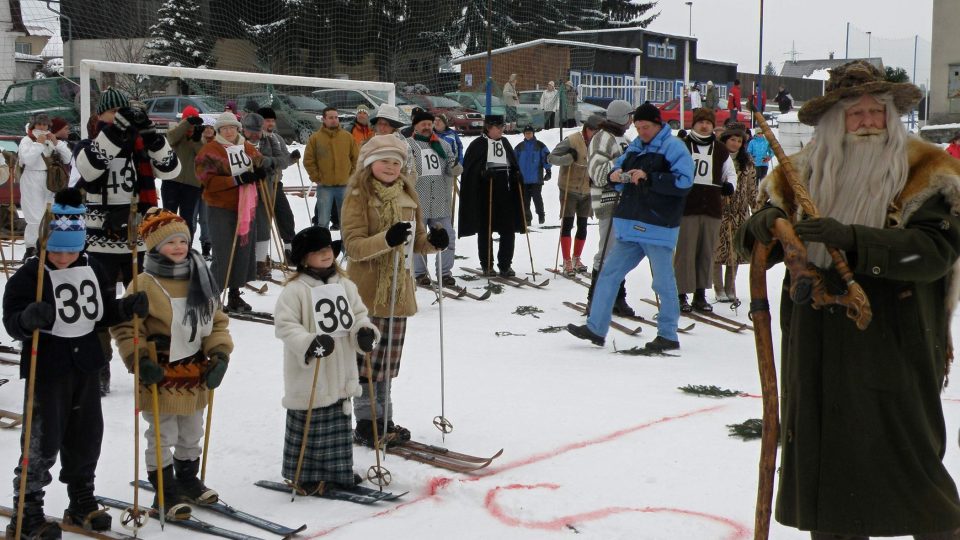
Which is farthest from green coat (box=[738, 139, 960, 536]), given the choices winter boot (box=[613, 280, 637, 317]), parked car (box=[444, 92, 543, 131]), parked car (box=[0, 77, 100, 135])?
parked car (box=[444, 92, 543, 131])

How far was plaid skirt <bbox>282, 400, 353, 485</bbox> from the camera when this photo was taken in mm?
4727

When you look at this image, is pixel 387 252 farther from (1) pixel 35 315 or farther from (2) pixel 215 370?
(1) pixel 35 315

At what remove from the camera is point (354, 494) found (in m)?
4.69

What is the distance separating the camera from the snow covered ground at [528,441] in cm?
439

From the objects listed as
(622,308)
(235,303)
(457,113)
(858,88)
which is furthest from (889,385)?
(457,113)

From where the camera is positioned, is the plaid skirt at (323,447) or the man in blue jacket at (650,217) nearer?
the plaid skirt at (323,447)

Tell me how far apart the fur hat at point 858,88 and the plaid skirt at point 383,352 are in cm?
279

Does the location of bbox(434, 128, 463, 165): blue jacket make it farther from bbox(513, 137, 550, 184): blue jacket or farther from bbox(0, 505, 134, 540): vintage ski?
bbox(0, 505, 134, 540): vintage ski

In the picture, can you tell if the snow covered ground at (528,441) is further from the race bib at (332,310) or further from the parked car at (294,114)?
the parked car at (294,114)

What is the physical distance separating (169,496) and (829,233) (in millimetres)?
3032

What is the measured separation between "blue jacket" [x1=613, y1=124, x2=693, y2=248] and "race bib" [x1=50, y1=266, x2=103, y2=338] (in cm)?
459

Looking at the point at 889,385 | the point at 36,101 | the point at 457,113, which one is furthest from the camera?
the point at 457,113

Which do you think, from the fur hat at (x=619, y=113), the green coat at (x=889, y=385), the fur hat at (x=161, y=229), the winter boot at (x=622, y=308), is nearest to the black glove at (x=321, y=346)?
the fur hat at (x=161, y=229)

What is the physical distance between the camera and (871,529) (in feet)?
9.77
